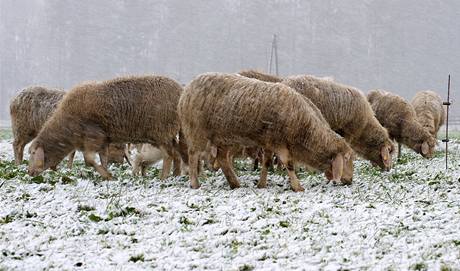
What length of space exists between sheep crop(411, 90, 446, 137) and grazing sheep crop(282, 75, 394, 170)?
629cm

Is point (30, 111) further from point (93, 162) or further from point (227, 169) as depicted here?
point (227, 169)

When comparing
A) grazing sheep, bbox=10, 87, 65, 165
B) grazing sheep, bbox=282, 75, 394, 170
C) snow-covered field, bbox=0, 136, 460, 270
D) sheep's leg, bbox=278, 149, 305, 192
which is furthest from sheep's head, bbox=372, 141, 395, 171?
grazing sheep, bbox=10, 87, 65, 165

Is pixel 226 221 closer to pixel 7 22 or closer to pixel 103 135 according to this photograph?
pixel 103 135

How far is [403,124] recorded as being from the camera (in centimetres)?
1625

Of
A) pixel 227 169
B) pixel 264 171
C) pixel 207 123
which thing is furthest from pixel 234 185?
pixel 207 123

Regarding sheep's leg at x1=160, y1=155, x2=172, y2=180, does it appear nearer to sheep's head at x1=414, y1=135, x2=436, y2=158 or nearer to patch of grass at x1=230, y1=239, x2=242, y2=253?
patch of grass at x1=230, y1=239, x2=242, y2=253

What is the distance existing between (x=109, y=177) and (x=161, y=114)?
149cm

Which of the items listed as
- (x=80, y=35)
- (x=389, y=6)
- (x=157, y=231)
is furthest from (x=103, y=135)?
(x=389, y=6)

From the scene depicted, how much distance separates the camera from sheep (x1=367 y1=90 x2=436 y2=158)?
16.0 meters

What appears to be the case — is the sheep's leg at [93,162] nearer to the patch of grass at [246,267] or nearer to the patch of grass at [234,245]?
the patch of grass at [234,245]

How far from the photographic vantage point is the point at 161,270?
5.76 meters

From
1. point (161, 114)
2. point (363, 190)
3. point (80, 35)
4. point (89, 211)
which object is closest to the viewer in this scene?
point (89, 211)

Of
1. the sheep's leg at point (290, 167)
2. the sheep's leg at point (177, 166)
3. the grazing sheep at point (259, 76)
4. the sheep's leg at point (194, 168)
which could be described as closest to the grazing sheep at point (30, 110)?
the sheep's leg at point (177, 166)

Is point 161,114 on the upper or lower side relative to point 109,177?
upper
